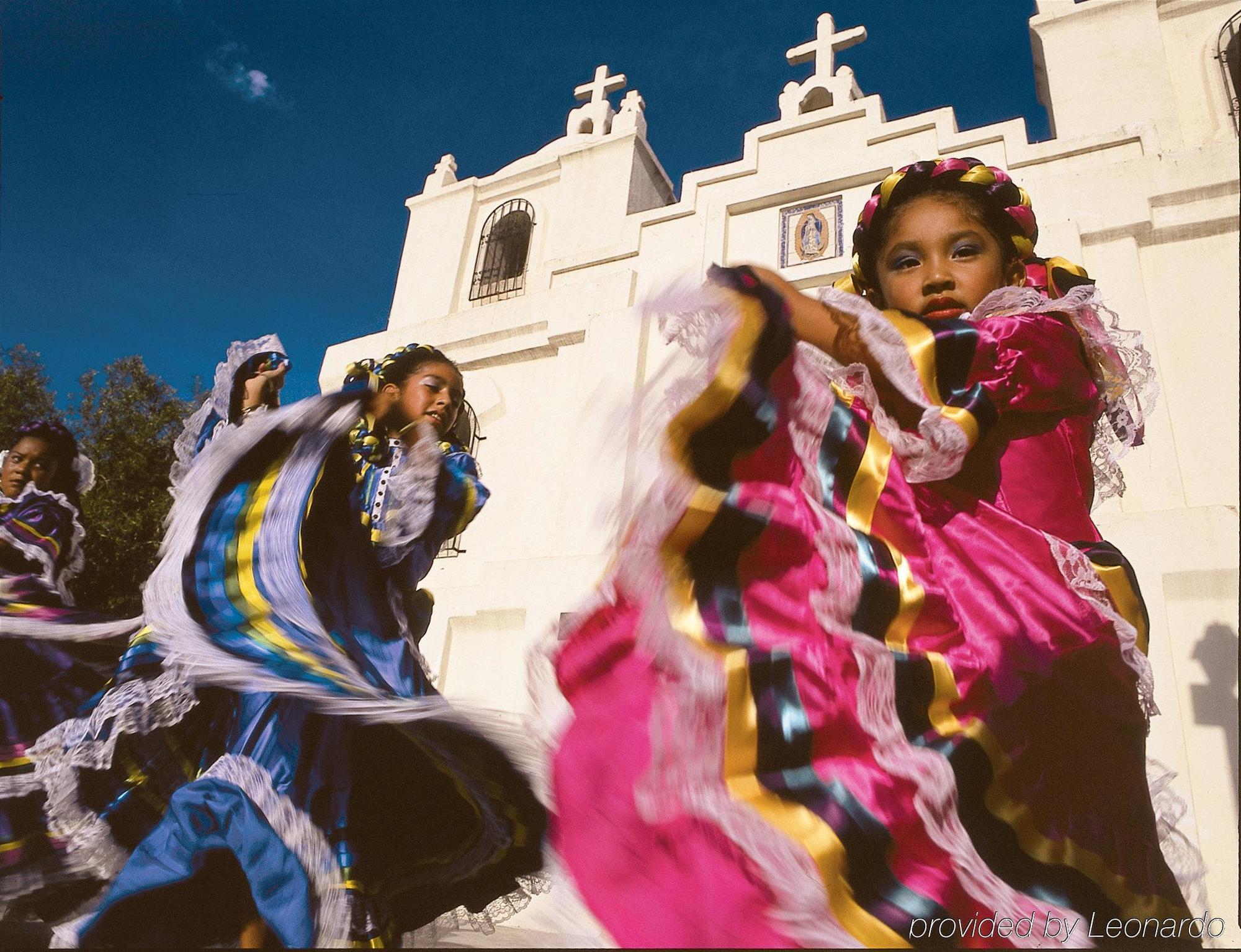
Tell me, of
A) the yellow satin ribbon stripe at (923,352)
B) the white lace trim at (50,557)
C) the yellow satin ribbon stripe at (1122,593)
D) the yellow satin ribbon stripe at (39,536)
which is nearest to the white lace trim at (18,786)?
the white lace trim at (50,557)

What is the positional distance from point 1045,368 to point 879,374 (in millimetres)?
351

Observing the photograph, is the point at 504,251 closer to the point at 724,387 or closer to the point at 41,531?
the point at 41,531

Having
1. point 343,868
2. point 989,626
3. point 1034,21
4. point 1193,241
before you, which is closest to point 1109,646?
point 989,626

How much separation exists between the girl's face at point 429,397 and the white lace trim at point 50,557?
1701mm

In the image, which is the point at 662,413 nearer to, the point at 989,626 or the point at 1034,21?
the point at 989,626

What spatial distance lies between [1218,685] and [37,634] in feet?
15.8

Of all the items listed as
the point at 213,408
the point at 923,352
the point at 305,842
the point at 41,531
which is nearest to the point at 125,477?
the point at 41,531

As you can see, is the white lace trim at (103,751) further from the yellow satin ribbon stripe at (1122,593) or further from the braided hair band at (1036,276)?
the yellow satin ribbon stripe at (1122,593)

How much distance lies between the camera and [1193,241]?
4.71 meters

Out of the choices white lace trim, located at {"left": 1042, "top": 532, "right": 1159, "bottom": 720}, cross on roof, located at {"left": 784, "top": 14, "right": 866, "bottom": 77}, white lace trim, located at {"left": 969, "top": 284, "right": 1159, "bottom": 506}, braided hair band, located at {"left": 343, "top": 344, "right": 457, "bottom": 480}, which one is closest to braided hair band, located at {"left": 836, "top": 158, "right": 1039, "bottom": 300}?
white lace trim, located at {"left": 969, "top": 284, "right": 1159, "bottom": 506}

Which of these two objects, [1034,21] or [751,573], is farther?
[1034,21]

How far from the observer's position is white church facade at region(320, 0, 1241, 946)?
3.82m

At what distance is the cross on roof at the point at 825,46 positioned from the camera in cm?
716

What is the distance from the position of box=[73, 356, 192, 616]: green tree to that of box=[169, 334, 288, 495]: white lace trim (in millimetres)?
5379
